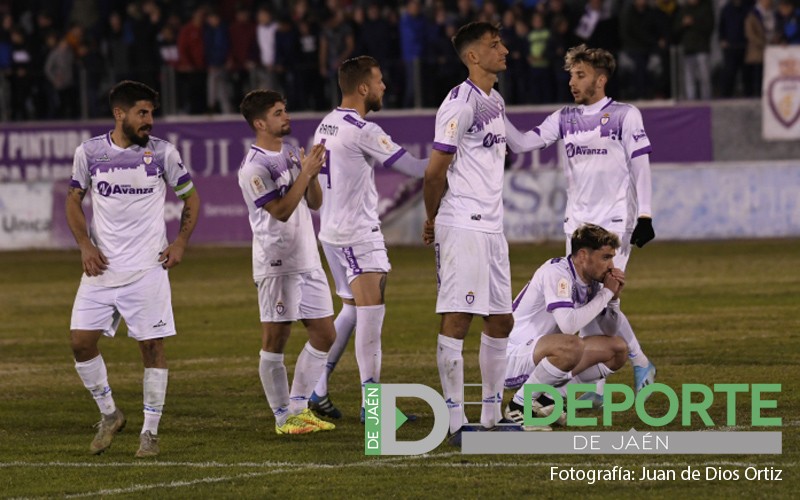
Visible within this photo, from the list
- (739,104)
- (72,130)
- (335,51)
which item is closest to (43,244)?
(72,130)

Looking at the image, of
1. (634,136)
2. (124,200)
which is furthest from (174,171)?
(634,136)

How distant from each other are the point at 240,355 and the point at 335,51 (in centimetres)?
1460

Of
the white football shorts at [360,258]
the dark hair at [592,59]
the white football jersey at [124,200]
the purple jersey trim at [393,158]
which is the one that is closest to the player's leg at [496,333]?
the purple jersey trim at [393,158]

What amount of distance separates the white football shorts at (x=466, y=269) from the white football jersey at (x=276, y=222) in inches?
48.0

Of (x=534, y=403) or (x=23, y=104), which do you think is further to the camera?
(x=23, y=104)

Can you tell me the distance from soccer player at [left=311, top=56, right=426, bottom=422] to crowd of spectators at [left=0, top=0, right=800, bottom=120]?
16.1 m

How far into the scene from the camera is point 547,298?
32.7 ft

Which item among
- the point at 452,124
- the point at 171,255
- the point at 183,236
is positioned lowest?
the point at 171,255

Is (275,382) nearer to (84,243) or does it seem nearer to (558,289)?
(84,243)

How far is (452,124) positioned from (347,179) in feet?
4.76

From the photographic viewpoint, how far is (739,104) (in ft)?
88.6

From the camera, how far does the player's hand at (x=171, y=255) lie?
9.60m

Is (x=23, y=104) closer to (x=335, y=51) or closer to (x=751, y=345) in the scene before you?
(x=335, y=51)

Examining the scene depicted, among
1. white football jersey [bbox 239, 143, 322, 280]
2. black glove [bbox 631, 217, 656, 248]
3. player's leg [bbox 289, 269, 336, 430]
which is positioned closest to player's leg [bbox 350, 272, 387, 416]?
player's leg [bbox 289, 269, 336, 430]
